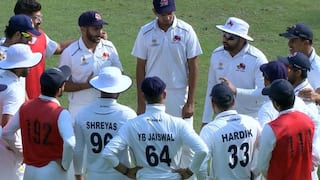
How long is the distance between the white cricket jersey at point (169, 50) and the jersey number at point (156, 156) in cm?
247

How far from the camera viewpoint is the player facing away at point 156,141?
23.1 feet

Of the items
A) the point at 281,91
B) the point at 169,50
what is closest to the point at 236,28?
the point at 169,50

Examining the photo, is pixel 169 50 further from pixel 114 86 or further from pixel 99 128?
pixel 99 128

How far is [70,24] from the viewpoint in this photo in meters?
17.0

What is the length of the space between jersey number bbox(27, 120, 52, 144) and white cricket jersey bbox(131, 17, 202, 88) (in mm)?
2387

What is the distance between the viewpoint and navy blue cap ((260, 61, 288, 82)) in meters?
7.88

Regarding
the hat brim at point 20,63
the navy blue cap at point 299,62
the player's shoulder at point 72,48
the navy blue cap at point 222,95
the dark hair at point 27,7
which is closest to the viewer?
the navy blue cap at point 222,95

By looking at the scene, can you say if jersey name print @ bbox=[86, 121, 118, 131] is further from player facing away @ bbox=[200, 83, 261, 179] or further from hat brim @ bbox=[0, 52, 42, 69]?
hat brim @ bbox=[0, 52, 42, 69]

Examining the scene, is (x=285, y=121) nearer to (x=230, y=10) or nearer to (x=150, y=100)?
(x=150, y=100)

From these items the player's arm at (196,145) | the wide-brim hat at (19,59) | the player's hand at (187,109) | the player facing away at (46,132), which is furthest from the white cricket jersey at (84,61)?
the player's arm at (196,145)

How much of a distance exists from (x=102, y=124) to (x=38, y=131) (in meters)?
0.59

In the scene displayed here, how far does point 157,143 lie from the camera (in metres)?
7.05

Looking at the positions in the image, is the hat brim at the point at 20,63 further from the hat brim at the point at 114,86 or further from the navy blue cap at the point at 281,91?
the navy blue cap at the point at 281,91

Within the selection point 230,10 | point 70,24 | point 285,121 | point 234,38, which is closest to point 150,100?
point 285,121
